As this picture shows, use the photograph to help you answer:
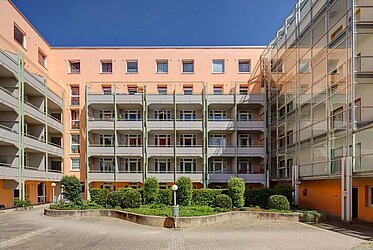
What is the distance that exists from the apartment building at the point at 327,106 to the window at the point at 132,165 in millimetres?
14612

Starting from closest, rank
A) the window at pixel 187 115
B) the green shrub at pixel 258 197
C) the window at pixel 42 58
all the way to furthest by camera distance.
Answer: the green shrub at pixel 258 197 < the window at pixel 42 58 < the window at pixel 187 115

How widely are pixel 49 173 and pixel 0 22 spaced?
563 inches

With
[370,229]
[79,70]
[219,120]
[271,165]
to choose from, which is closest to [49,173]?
[79,70]

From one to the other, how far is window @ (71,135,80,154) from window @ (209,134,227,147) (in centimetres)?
1481

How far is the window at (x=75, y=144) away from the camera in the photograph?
36344 mm

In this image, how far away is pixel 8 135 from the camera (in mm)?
25125

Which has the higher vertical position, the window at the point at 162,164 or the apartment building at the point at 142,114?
the apartment building at the point at 142,114

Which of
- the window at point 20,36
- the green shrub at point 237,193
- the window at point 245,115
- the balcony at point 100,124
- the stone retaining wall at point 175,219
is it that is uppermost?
the window at point 20,36

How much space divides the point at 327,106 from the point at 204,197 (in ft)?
34.1

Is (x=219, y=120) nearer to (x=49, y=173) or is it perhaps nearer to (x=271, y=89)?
(x=271, y=89)

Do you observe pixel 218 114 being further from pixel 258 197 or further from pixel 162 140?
pixel 258 197

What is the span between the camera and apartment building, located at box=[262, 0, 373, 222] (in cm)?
1742

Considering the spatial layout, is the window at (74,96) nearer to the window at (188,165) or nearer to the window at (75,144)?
the window at (75,144)

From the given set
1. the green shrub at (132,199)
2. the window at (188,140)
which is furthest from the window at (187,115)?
the green shrub at (132,199)
